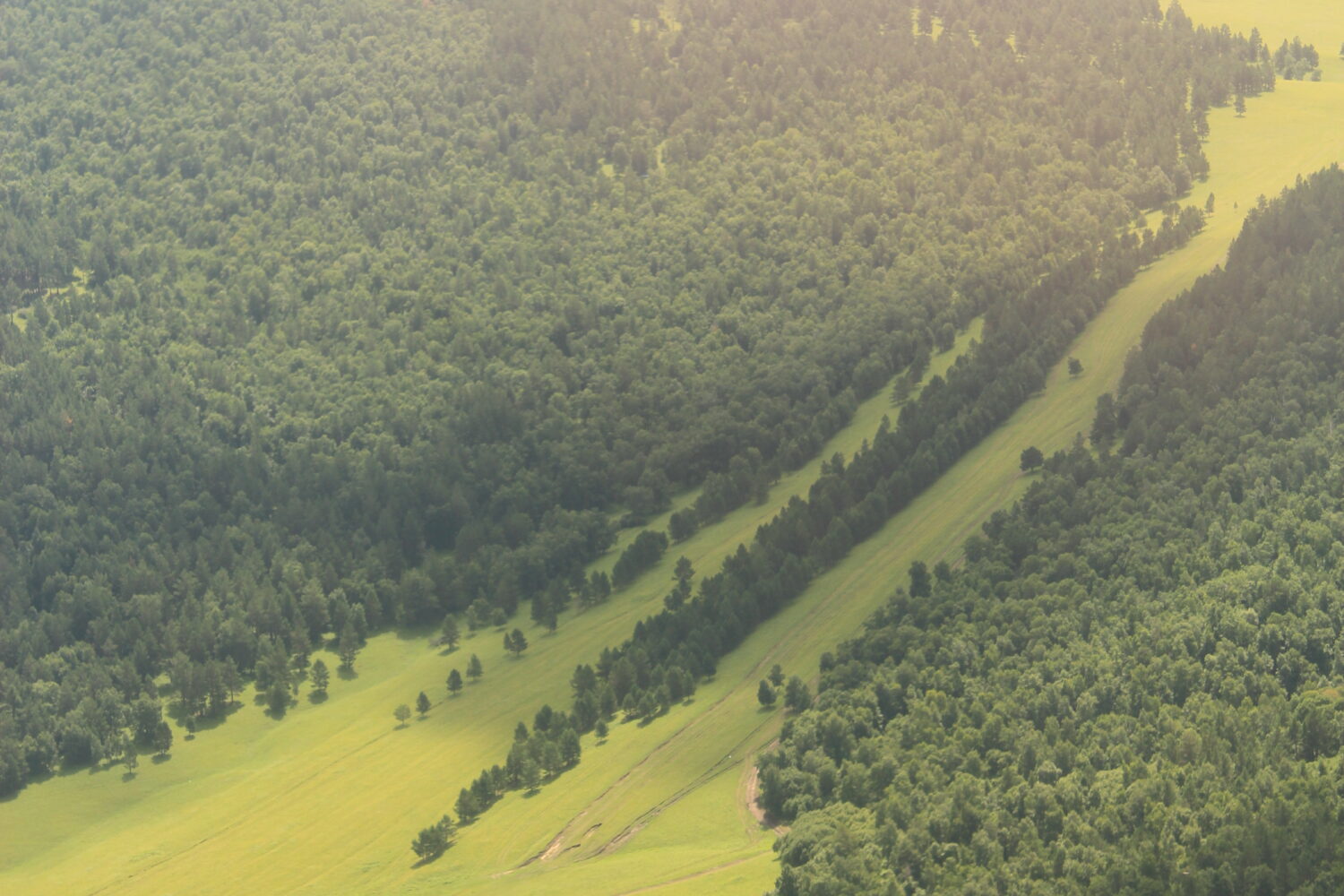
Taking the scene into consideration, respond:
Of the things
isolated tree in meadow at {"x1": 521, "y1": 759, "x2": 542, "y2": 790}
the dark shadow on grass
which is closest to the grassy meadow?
the dark shadow on grass

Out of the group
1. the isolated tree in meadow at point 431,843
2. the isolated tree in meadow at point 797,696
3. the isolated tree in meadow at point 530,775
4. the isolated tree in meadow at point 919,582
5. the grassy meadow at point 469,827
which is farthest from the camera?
the isolated tree in meadow at point 919,582

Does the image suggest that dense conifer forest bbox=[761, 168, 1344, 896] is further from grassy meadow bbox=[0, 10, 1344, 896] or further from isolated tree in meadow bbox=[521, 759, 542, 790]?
isolated tree in meadow bbox=[521, 759, 542, 790]

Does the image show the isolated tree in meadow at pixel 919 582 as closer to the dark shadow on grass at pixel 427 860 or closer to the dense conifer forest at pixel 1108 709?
the dense conifer forest at pixel 1108 709

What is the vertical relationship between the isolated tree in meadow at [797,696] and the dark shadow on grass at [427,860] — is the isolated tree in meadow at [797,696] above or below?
above

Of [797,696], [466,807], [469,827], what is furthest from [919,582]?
[469,827]

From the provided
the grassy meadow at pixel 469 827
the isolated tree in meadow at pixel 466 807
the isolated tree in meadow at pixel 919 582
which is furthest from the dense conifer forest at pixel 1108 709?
the isolated tree in meadow at pixel 466 807

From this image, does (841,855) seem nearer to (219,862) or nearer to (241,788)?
(219,862)

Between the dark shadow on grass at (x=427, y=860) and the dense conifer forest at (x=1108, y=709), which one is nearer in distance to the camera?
the dense conifer forest at (x=1108, y=709)

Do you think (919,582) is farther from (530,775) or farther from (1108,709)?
(530,775)

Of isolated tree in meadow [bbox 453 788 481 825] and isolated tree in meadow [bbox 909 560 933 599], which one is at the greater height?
isolated tree in meadow [bbox 909 560 933 599]
